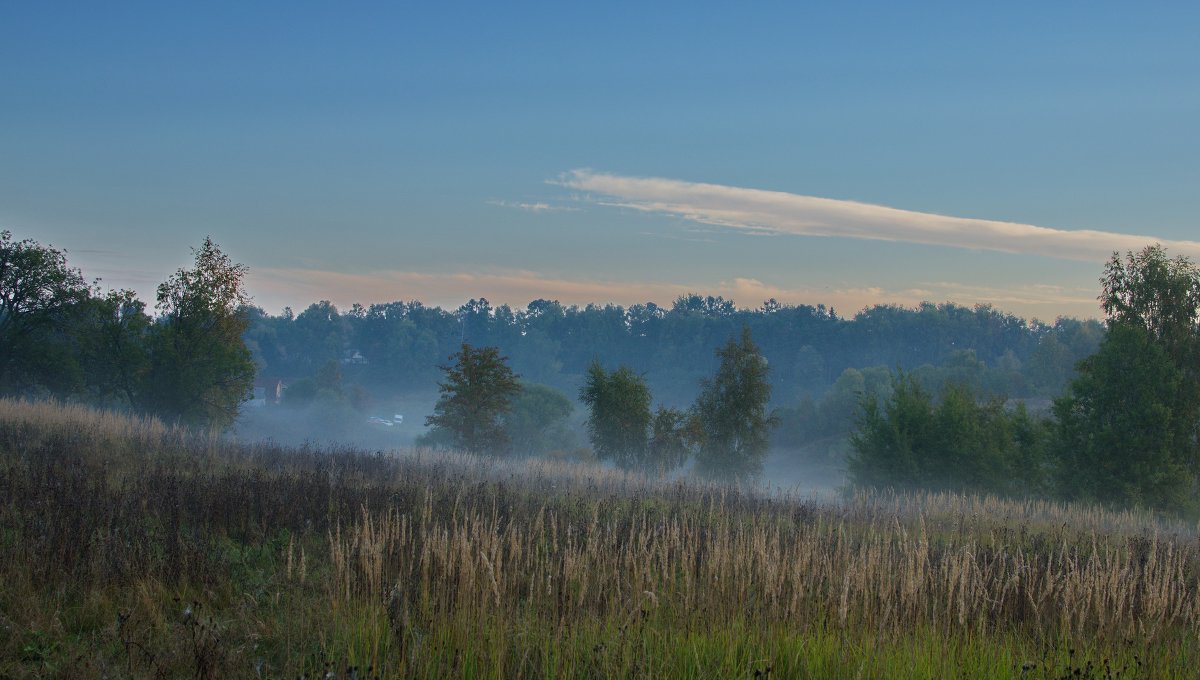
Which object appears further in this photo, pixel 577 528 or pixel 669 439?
pixel 669 439

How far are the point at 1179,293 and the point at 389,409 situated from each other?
124 meters

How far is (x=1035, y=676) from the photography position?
584cm

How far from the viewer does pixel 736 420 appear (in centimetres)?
4075

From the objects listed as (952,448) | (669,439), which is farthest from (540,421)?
(952,448)

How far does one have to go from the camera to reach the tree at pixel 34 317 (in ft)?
134

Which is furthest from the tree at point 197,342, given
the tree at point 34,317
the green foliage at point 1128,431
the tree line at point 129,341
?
the green foliage at point 1128,431

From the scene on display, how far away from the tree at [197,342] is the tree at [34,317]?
8.12m

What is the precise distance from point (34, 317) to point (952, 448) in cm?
4488

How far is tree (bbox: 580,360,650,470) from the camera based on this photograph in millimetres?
40375

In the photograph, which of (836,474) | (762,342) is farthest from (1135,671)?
(762,342)

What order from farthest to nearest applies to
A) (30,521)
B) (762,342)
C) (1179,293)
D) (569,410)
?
(762,342) → (569,410) → (1179,293) → (30,521)

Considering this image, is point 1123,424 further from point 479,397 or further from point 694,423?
point 479,397

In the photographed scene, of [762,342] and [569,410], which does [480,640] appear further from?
[762,342]

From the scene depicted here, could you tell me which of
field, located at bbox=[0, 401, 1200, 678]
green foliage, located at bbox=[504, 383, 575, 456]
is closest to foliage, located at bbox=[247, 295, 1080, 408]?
green foliage, located at bbox=[504, 383, 575, 456]
